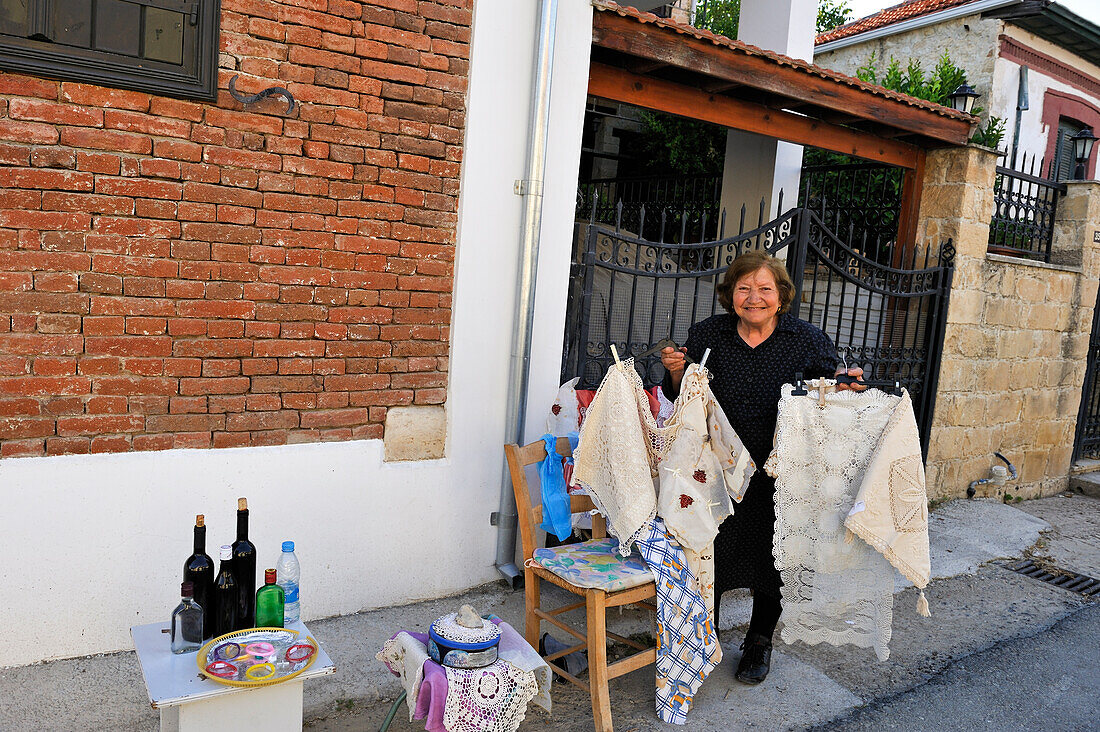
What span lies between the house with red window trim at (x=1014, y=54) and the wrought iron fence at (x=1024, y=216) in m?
4.48

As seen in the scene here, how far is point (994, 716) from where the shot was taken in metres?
3.61

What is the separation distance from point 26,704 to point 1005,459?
7.47m

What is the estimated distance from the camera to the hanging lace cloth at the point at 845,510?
3367 mm

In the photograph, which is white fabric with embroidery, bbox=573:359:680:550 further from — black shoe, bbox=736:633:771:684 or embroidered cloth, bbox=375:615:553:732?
black shoe, bbox=736:633:771:684

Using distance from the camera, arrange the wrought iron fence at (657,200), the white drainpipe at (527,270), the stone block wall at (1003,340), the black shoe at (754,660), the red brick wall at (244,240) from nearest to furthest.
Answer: the red brick wall at (244,240) < the black shoe at (754,660) < the white drainpipe at (527,270) < the stone block wall at (1003,340) < the wrought iron fence at (657,200)

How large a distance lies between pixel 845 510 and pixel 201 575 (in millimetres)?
2557

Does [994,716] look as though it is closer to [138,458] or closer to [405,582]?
[405,582]

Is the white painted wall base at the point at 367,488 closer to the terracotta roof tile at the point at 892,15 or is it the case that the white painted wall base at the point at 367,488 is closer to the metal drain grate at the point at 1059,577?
the metal drain grate at the point at 1059,577

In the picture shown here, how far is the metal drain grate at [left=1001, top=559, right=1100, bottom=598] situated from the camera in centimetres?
538

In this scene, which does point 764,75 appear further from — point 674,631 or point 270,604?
point 270,604

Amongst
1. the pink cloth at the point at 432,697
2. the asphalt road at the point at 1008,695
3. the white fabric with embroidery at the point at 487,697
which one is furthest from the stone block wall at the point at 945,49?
the pink cloth at the point at 432,697

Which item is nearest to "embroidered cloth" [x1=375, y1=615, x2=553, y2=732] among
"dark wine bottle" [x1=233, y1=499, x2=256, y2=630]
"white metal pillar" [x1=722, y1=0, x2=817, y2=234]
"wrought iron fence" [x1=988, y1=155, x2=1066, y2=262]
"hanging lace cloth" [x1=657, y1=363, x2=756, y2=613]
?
"dark wine bottle" [x1=233, y1=499, x2=256, y2=630]

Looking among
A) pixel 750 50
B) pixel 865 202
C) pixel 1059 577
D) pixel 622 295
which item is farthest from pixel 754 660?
pixel 865 202

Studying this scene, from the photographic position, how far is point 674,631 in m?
3.32
